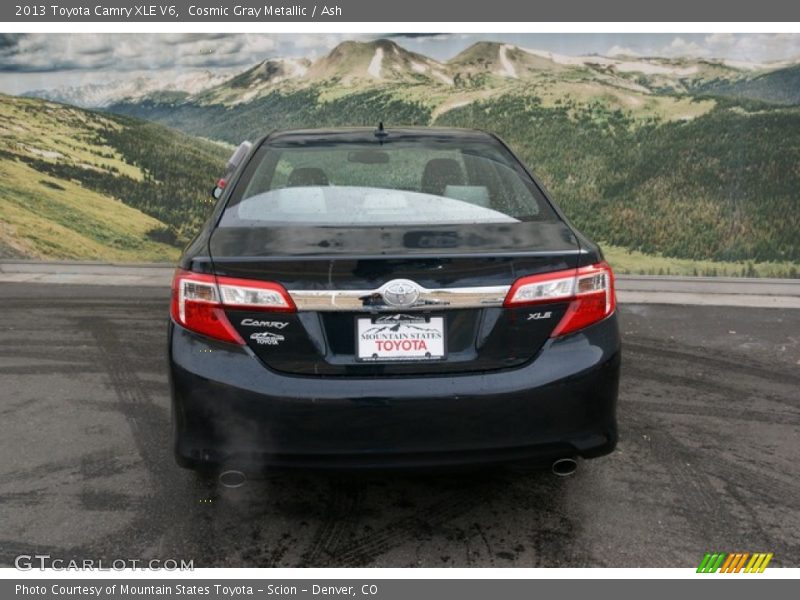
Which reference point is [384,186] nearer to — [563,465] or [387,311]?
[387,311]

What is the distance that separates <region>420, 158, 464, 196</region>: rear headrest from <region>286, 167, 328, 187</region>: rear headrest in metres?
0.48

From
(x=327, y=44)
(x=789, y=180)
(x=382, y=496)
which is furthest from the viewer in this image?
(x=327, y=44)

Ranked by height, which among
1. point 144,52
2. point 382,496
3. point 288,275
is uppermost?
point 144,52

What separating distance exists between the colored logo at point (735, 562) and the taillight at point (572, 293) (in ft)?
3.27

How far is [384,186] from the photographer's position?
142 inches

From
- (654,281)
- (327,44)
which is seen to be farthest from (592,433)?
(327,44)

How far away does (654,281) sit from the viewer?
26.4 feet

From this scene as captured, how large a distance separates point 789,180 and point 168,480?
6873 mm

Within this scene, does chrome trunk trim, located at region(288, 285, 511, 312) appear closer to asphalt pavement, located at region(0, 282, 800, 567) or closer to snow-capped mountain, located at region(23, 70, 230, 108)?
asphalt pavement, located at region(0, 282, 800, 567)

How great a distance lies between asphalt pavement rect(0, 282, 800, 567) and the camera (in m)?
3.00

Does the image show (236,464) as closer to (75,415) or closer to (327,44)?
(75,415)

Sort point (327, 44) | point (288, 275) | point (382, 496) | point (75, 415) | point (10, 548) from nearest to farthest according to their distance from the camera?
1. point (288, 275)
2. point (10, 548)
3. point (382, 496)
4. point (75, 415)
5. point (327, 44)

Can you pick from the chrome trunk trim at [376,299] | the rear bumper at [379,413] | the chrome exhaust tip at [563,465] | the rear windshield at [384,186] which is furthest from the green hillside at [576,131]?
the chrome trunk trim at [376,299]

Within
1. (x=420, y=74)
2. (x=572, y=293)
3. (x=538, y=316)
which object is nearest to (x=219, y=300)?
(x=538, y=316)
